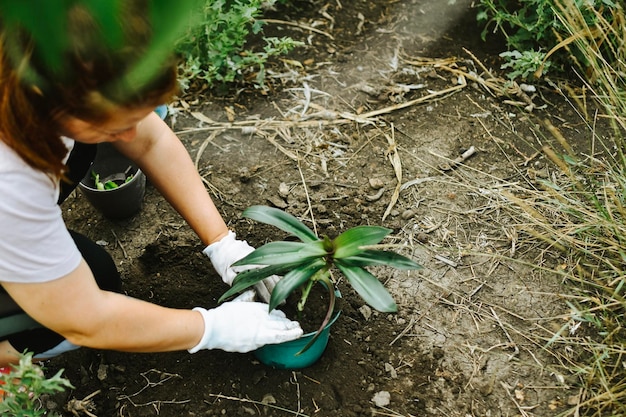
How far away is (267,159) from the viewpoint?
200cm

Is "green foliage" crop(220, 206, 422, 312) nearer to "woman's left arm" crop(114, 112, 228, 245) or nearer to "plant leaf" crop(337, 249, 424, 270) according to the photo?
"plant leaf" crop(337, 249, 424, 270)

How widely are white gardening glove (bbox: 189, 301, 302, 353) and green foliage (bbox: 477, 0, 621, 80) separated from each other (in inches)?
49.0

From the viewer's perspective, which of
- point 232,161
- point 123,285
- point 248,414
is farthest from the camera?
point 232,161

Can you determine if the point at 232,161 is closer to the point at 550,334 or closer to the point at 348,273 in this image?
the point at 348,273

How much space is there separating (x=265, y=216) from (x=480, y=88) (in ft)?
3.82

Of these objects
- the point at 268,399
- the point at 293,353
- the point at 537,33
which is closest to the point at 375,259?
the point at 293,353

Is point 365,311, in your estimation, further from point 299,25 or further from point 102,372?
point 299,25

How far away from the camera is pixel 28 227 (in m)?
1.01

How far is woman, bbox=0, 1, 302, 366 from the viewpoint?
0.81 meters

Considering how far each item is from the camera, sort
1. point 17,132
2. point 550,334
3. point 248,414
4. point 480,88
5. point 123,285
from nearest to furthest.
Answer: point 17,132, point 248,414, point 550,334, point 123,285, point 480,88

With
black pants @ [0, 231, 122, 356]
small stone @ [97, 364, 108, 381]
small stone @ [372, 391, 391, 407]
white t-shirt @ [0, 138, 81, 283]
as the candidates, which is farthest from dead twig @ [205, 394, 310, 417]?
white t-shirt @ [0, 138, 81, 283]

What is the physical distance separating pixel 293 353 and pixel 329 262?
10.2 inches

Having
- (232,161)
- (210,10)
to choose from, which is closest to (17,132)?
(232,161)

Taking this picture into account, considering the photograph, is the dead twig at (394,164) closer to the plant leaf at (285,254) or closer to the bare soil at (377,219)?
the bare soil at (377,219)
